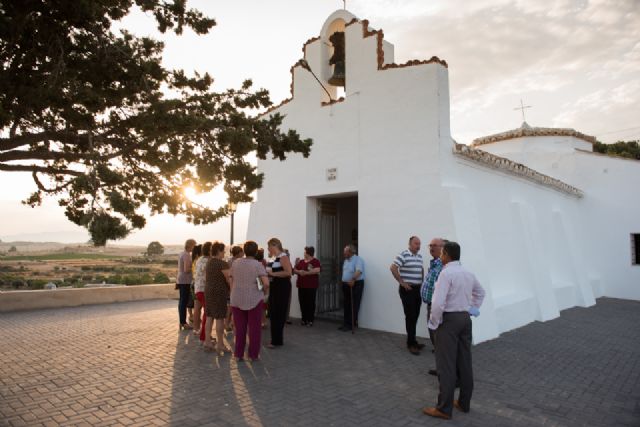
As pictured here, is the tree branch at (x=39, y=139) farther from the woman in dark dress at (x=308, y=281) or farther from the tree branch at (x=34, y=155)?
the woman in dark dress at (x=308, y=281)

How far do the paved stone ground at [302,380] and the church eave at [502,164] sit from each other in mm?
3826

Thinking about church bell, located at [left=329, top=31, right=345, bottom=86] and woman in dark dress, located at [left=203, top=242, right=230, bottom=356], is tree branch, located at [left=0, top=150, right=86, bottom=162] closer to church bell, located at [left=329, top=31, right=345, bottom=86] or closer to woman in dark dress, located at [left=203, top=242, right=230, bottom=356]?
woman in dark dress, located at [left=203, top=242, right=230, bottom=356]

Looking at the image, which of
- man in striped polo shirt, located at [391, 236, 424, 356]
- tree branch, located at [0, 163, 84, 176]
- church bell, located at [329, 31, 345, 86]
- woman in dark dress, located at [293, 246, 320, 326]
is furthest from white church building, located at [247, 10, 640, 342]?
tree branch, located at [0, 163, 84, 176]

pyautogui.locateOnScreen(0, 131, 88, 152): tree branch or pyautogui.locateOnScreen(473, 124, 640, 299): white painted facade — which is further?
pyautogui.locateOnScreen(473, 124, 640, 299): white painted facade

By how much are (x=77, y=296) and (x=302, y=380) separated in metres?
9.72

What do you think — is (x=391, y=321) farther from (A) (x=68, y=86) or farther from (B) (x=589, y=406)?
(A) (x=68, y=86)

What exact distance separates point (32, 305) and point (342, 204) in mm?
9087

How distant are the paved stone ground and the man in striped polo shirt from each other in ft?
1.65

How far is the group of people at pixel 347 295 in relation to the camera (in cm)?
446

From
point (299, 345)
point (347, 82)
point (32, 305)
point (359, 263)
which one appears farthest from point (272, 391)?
point (32, 305)

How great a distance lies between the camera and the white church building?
324 inches

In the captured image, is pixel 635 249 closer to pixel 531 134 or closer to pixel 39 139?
pixel 531 134

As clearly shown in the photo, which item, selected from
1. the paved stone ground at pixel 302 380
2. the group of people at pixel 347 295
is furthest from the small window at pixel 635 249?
the group of people at pixel 347 295

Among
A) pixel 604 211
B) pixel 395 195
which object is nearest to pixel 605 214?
pixel 604 211
